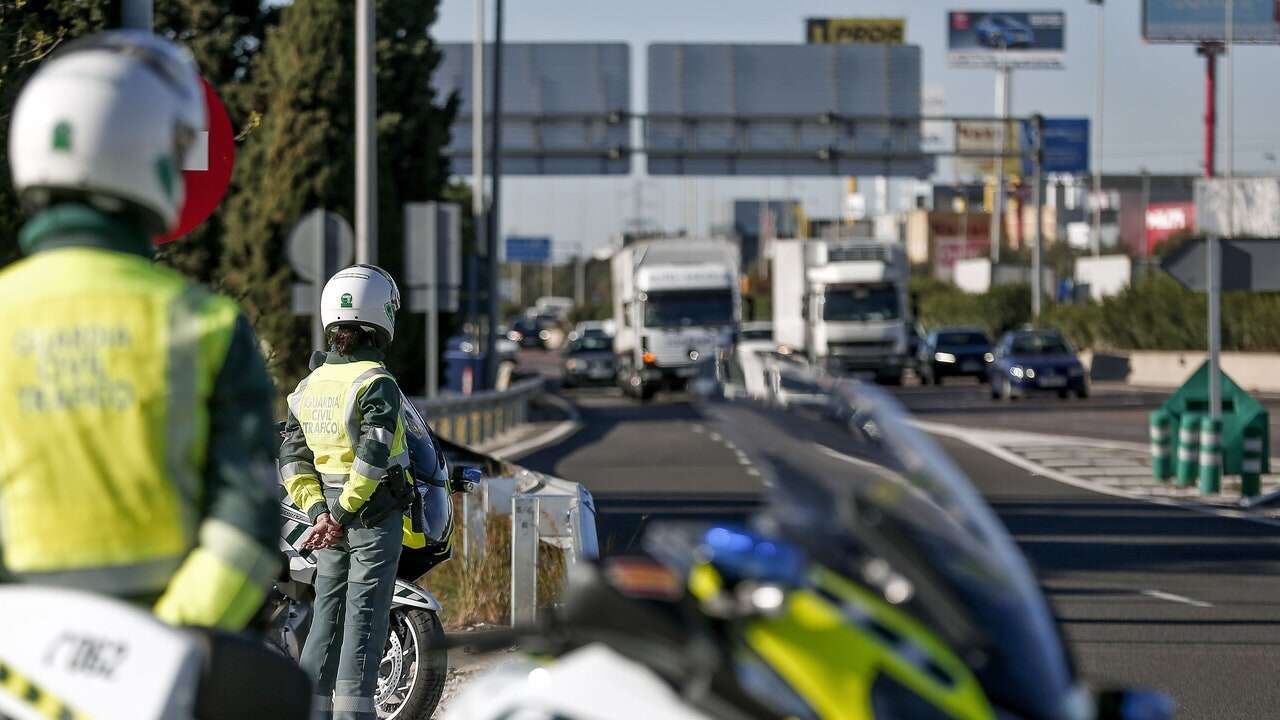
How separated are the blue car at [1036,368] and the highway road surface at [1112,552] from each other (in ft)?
32.7

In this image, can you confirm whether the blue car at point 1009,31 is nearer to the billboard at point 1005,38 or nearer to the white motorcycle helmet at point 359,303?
the billboard at point 1005,38

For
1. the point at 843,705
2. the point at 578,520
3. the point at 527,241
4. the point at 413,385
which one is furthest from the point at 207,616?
the point at 527,241

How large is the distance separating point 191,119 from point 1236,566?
12.5 m

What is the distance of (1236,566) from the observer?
14.9m

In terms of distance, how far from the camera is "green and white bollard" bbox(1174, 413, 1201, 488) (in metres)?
21.7

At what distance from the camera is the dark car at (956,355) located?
5522 centimetres

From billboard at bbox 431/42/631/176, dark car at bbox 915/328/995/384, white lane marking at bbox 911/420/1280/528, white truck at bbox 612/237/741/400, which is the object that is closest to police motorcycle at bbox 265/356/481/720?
white lane marking at bbox 911/420/1280/528

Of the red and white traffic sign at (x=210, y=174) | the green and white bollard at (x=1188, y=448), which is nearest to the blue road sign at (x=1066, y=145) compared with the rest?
the green and white bollard at (x=1188, y=448)

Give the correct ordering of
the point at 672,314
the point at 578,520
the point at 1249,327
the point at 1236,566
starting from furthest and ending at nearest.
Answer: the point at 1249,327, the point at 672,314, the point at 1236,566, the point at 578,520

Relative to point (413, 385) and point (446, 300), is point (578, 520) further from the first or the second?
point (413, 385)

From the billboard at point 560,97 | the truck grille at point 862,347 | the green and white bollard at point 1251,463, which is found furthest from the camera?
the billboard at point 560,97

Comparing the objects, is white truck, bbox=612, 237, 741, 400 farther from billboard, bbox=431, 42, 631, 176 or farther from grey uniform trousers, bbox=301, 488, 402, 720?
grey uniform trousers, bbox=301, 488, 402, 720

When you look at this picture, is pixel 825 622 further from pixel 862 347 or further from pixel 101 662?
pixel 862 347

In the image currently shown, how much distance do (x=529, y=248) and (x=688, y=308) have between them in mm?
87925
